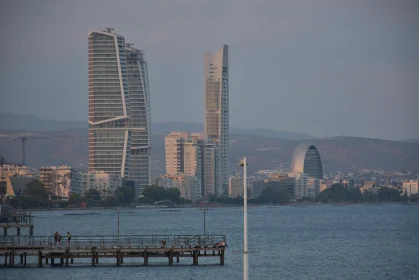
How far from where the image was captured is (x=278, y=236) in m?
152

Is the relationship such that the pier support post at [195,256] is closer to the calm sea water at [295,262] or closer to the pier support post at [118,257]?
the calm sea water at [295,262]

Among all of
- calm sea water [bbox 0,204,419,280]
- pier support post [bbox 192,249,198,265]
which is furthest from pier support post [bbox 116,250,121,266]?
pier support post [bbox 192,249,198,265]

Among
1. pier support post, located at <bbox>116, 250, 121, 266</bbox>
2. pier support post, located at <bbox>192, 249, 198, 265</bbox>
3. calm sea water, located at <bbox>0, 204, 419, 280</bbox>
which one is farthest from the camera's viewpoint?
pier support post, located at <bbox>192, 249, 198, 265</bbox>

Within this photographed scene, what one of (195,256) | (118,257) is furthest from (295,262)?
(118,257)

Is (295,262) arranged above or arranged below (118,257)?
below

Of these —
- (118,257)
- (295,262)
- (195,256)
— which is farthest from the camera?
(295,262)

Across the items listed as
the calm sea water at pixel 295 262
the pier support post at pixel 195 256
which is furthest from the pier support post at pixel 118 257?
the pier support post at pixel 195 256

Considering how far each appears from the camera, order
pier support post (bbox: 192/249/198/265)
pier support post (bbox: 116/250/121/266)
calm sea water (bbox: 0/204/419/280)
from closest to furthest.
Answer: calm sea water (bbox: 0/204/419/280)
pier support post (bbox: 116/250/121/266)
pier support post (bbox: 192/249/198/265)

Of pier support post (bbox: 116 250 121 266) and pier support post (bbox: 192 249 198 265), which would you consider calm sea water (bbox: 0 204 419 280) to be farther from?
pier support post (bbox: 116 250 121 266)

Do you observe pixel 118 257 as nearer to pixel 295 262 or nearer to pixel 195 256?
pixel 195 256

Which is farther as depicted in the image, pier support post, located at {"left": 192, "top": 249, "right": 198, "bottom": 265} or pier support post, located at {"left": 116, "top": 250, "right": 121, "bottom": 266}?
pier support post, located at {"left": 192, "top": 249, "right": 198, "bottom": 265}

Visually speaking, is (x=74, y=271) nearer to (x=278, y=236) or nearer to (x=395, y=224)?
(x=278, y=236)

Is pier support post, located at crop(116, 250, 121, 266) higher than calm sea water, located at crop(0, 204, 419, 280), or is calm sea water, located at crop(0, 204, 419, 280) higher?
pier support post, located at crop(116, 250, 121, 266)

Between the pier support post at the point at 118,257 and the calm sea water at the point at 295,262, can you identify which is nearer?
the calm sea water at the point at 295,262
